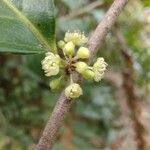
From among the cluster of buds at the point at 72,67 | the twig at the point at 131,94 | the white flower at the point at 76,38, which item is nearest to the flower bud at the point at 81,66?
the cluster of buds at the point at 72,67

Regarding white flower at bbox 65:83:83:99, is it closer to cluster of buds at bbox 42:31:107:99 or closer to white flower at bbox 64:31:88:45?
cluster of buds at bbox 42:31:107:99

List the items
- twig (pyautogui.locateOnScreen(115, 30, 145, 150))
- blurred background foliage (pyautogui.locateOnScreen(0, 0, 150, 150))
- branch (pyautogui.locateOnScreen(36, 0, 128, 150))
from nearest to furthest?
branch (pyautogui.locateOnScreen(36, 0, 128, 150)) → twig (pyautogui.locateOnScreen(115, 30, 145, 150)) → blurred background foliage (pyautogui.locateOnScreen(0, 0, 150, 150))

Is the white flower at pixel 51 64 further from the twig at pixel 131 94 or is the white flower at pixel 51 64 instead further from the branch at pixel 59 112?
the twig at pixel 131 94

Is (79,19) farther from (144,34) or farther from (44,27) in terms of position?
(44,27)

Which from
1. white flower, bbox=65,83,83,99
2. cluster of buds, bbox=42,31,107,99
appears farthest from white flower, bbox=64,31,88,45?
white flower, bbox=65,83,83,99

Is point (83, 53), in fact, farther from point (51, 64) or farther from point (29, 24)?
point (29, 24)

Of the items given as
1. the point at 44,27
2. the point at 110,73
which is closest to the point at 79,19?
the point at 110,73
